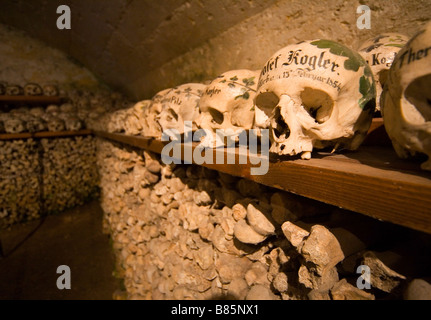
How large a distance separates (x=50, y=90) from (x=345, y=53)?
179 inches

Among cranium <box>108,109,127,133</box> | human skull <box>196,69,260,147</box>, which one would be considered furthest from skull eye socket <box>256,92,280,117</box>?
cranium <box>108,109,127,133</box>

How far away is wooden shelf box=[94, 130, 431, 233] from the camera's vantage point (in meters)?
0.32

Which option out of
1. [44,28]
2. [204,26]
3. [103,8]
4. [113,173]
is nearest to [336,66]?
[204,26]

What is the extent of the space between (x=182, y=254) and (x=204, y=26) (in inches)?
67.6

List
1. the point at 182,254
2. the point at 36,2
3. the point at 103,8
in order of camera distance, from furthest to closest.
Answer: the point at 36,2
the point at 103,8
the point at 182,254

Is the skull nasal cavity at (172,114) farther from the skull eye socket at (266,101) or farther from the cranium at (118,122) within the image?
the cranium at (118,122)

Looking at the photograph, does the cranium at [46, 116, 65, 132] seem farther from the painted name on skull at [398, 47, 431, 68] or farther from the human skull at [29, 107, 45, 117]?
the painted name on skull at [398, 47, 431, 68]

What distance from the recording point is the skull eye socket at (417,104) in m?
0.38

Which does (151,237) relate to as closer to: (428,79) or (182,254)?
(182,254)

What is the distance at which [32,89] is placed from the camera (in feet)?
11.7

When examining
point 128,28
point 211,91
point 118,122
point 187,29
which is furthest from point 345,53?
point 128,28

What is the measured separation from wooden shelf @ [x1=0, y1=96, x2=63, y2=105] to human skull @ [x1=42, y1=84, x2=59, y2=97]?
0.10m

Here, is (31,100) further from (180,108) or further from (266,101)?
(266,101)

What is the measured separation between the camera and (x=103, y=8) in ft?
7.43
